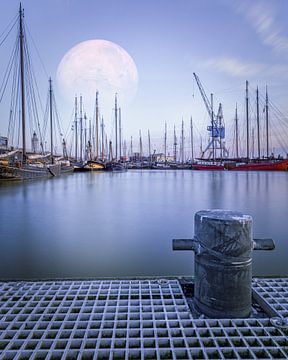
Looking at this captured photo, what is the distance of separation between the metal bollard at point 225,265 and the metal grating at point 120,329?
0.14 metres

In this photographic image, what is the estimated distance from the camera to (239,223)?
2.55 meters

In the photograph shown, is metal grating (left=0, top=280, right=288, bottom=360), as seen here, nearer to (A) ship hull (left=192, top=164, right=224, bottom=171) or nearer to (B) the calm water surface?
(B) the calm water surface

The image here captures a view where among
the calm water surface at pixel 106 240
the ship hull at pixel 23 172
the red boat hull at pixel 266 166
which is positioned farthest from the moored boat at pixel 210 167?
the calm water surface at pixel 106 240

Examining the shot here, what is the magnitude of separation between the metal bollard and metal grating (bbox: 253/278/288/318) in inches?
14.3

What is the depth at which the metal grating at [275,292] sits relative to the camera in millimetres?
2775

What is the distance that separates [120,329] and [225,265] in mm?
1083

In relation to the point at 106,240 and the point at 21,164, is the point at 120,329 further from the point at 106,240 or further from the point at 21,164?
the point at 21,164

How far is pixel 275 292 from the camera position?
10.3 ft

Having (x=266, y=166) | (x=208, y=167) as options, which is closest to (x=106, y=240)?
(x=266, y=166)

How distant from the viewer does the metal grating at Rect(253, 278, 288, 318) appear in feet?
9.10

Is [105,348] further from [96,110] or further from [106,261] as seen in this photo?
[96,110]

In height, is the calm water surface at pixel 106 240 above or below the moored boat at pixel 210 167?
below

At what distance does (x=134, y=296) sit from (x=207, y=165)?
6392 cm

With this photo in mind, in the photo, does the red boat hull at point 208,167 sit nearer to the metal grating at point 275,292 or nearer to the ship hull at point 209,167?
the ship hull at point 209,167
